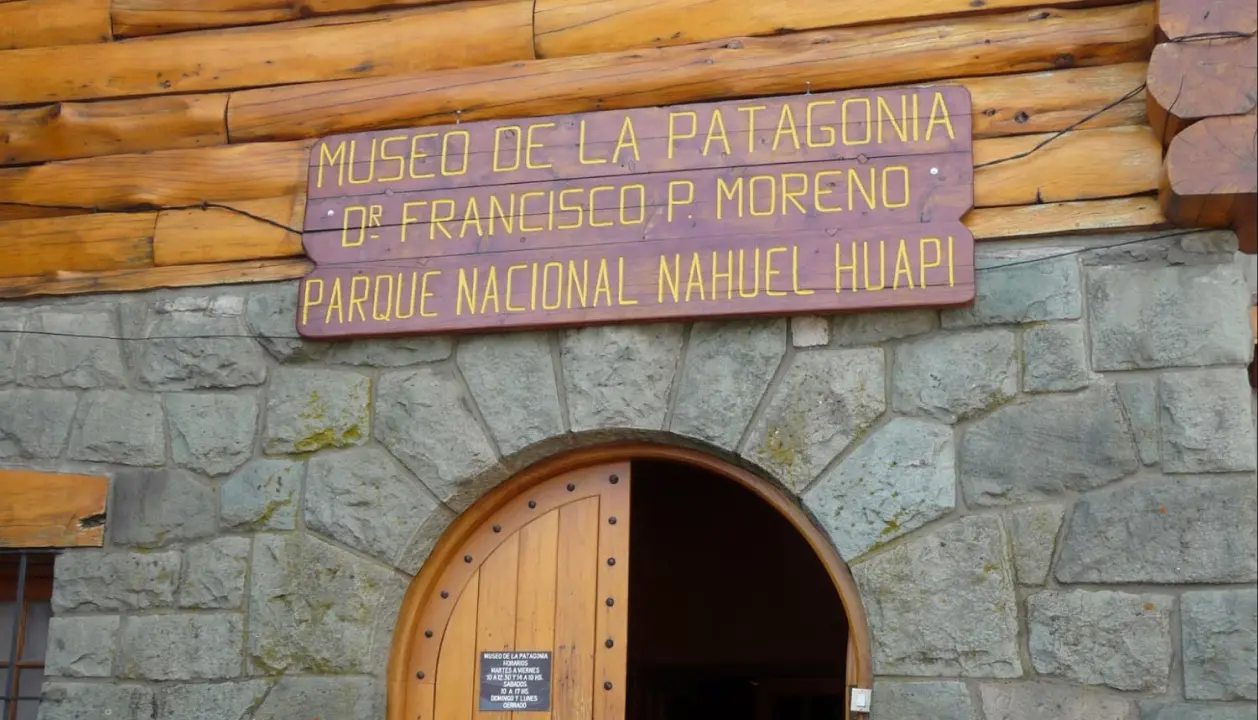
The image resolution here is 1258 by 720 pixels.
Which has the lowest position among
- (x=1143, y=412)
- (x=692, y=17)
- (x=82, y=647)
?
(x=82, y=647)

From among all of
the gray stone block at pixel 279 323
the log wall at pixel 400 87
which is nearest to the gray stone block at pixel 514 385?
the gray stone block at pixel 279 323

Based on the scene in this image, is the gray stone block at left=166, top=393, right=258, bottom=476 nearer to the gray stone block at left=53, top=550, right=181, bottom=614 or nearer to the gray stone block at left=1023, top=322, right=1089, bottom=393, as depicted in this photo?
the gray stone block at left=53, top=550, right=181, bottom=614

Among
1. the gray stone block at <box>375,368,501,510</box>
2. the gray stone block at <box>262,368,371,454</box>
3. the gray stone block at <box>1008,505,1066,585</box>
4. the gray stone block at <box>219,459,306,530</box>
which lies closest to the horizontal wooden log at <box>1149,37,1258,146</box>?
the gray stone block at <box>1008,505,1066,585</box>

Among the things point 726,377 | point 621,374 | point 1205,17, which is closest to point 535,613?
point 621,374

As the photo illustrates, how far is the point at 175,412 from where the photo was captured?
4.68 meters

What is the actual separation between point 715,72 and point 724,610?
3.57 m

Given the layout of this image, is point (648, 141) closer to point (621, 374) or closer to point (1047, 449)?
point (621, 374)

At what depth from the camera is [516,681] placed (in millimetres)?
4352

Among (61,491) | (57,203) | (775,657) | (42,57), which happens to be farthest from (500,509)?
(775,657)

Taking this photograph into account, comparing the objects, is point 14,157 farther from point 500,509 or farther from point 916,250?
point 916,250

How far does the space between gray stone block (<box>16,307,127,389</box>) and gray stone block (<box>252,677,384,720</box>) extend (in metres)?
1.19

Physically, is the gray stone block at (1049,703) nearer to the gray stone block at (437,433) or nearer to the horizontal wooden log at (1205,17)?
the gray stone block at (437,433)

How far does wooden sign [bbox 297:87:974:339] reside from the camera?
4.22 meters

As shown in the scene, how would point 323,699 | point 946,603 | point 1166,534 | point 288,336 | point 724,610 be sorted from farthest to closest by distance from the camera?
point 724,610 → point 288,336 → point 323,699 → point 946,603 → point 1166,534
